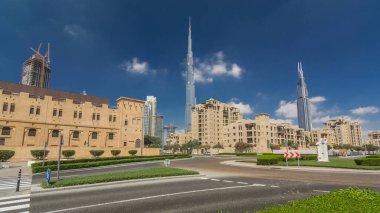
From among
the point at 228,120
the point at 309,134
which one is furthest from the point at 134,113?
the point at 309,134

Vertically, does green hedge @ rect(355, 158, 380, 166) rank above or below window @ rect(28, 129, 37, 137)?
below

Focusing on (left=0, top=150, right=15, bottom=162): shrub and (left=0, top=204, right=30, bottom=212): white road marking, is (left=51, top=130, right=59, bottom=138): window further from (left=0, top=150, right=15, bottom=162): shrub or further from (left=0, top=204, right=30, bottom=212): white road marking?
(left=0, top=204, right=30, bottom=212): white road marking

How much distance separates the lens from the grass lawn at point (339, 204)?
5.33 meters

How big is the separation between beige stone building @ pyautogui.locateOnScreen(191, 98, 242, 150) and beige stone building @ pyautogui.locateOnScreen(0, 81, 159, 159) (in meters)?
91.9

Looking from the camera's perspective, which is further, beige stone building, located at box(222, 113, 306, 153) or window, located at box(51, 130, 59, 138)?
beige stone building, located at box(222, 113, 306, 153)

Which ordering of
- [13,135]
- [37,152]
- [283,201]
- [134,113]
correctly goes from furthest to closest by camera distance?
[134,113] < [13,135] < [37,152] < [283,201]

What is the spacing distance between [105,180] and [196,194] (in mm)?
6925

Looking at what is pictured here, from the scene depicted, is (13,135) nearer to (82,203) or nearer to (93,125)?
(93,125)

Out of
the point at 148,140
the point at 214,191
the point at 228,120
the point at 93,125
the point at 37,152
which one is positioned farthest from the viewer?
the point at 228,120

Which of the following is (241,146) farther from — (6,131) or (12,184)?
(12,184)

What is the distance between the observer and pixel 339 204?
590 centimetres

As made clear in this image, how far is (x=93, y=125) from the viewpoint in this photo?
5916cm

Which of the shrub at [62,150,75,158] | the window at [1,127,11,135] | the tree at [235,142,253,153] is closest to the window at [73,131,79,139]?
the shrub at [62,150,75,158]

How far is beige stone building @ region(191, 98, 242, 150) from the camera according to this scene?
155m
